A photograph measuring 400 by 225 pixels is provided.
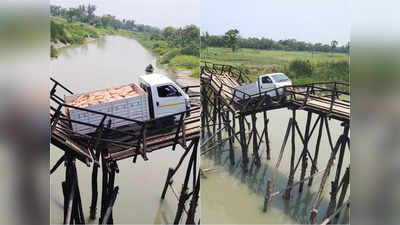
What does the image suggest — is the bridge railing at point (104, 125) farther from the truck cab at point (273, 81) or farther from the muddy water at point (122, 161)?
the truck cab at point (273, 81)

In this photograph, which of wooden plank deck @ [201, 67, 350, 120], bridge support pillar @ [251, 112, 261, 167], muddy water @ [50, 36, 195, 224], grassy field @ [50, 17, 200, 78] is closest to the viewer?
muddy water @ [50, 36, 195, 224]

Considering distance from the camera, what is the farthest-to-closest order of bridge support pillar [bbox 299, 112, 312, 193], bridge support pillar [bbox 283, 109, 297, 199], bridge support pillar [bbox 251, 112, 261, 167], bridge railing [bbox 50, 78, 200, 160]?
bridge support pillar [bbox 299, 112, 312, 193] → bridge support pillar [bbox 283, 109, 297, 199] → bridge support pillar [bbox 251, 112, 261, 167] → bridge railing [bbox 50, 78, 200, 160]

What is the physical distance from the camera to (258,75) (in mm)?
4312

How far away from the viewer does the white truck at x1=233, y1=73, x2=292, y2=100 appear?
4371 millimetres

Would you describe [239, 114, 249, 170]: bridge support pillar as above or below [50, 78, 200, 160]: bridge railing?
below

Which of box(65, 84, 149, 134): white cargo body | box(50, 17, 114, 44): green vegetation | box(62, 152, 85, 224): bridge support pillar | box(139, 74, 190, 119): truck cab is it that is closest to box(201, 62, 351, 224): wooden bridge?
box(139, 74, 190, 119): truck cab

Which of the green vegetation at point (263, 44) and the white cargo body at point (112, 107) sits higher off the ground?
the green vegetation at point (263, 44)

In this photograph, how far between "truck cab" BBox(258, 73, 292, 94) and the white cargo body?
54.1 inches

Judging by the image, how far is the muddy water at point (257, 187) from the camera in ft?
14.4

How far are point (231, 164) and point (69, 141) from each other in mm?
1921

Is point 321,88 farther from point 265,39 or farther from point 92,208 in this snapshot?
point 92,208

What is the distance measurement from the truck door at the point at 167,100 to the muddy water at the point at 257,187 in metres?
0.78

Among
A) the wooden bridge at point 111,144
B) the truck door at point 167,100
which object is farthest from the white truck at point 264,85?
the truck door at point 167,100

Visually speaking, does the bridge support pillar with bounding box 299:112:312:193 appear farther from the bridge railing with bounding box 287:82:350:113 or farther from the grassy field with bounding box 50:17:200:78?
the grassy field with bounding box 50:17:200:78
